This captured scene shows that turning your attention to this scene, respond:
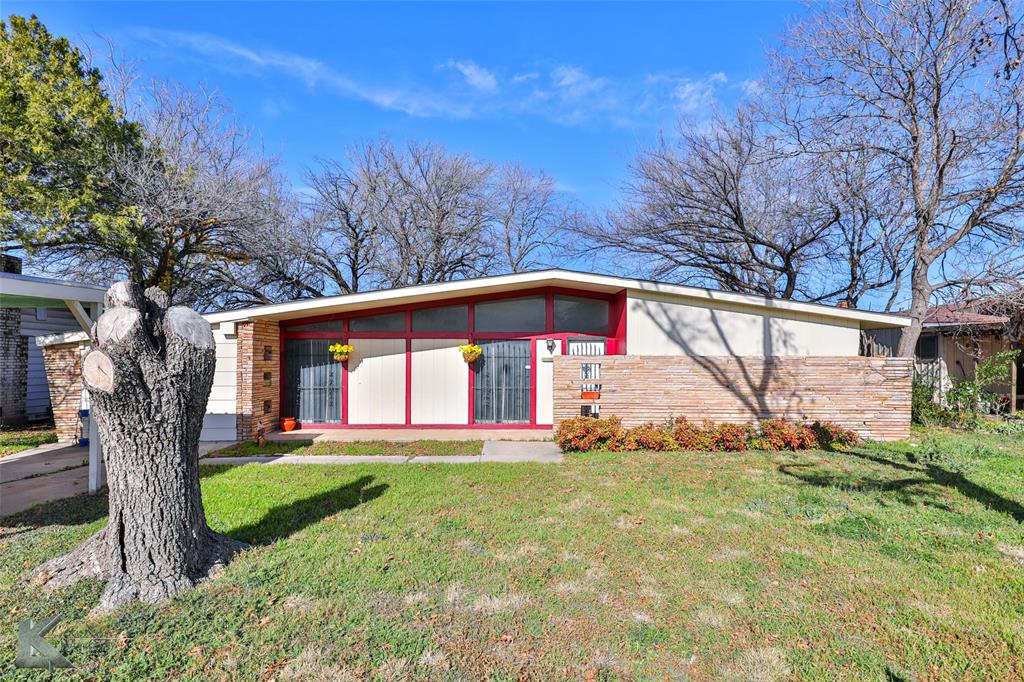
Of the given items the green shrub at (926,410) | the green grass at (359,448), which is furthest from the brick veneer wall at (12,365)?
the green shrub at (926,410)

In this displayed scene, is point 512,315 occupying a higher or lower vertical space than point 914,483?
higher

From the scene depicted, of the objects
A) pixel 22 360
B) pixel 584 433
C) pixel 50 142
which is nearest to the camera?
pixel 584 433

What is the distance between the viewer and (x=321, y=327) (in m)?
9.59

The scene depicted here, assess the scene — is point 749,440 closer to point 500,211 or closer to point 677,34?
point 677,34

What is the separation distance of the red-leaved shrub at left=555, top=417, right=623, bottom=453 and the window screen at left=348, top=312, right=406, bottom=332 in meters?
4.02

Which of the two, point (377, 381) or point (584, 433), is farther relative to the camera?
point (377, 381)

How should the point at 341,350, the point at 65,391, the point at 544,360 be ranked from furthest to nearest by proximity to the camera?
the point at 544,360 < the point at 341,350 < the point at 65,391

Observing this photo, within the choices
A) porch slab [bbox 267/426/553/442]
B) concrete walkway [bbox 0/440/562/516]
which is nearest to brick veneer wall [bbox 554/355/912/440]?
concrete walkway [bbox 0/440/562/516]

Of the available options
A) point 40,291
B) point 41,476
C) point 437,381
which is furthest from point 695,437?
point 41,476

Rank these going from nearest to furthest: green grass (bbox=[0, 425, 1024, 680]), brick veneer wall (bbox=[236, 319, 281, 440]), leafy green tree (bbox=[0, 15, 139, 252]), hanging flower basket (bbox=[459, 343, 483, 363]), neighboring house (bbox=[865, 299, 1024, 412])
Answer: green grass (bbox=[0, 425, 1024, 680])
brick veneer wall (bbox=[236, 319, 281, 440])
hanging flower basket (bbox=[459, 343, 483, 363])
leafy green tree (bbox=[0, 15, 139, 252])
neighboring house (bbox=[865, 299, 1024, 412])

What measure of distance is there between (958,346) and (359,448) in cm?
1359

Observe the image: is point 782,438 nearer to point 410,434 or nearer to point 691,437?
point 691,437

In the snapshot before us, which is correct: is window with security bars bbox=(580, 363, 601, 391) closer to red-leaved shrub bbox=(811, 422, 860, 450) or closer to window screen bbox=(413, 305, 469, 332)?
window screen bbox=(413, 305, 469, 332)

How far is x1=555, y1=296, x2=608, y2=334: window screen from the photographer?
31.9 ft
